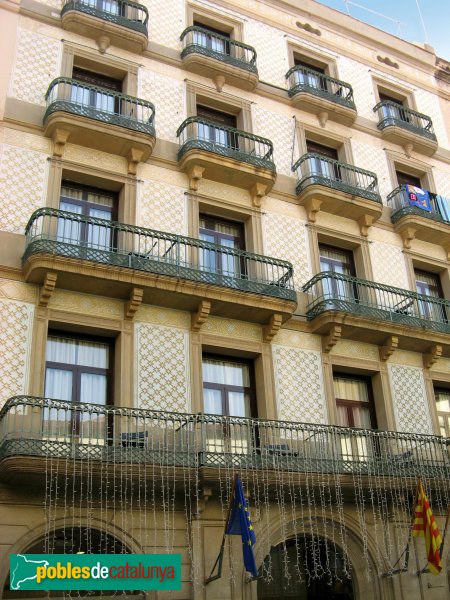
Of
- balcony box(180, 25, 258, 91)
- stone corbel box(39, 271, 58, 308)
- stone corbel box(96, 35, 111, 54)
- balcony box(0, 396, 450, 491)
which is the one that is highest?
balcony box(180, 25, 258, 91)

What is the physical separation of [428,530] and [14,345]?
9428mm

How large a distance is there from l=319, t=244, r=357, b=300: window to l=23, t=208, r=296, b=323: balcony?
54.9 inches

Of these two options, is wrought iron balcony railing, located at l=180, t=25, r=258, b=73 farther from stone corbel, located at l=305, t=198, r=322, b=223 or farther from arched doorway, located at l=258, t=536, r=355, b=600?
arched doorway, located at l=258, t=536, r=355, b=600

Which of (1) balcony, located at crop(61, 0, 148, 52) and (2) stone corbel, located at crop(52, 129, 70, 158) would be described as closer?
(2) stone corbel, located at crop(52, 129, 70, 158)

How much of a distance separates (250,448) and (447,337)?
763cm

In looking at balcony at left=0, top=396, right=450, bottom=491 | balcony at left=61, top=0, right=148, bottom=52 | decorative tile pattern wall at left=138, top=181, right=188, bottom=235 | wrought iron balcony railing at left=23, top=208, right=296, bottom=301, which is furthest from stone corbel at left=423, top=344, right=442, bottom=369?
balcony at left=61, top=0, right=148, bottom=52

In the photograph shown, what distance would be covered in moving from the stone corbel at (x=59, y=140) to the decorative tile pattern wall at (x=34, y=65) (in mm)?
1191

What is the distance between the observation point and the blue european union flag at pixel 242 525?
43.2 ft

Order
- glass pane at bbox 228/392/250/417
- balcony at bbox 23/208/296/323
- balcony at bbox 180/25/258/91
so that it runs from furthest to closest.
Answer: balcony at bbox 180/25/258/91 < glass pane at bbox 228/392/250/417 < balcony at bbox 23/208/296/323

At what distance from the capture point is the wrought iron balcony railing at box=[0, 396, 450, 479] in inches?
533

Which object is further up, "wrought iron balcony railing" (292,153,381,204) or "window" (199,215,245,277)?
"wrought iron balcony railing" (292,153,381,204)

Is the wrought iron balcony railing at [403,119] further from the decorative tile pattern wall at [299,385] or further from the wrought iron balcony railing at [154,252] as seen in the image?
the decorative tile pattern wall at [299,385]

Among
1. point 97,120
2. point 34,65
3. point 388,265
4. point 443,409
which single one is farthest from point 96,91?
point 443,409

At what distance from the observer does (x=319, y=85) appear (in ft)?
77.1
